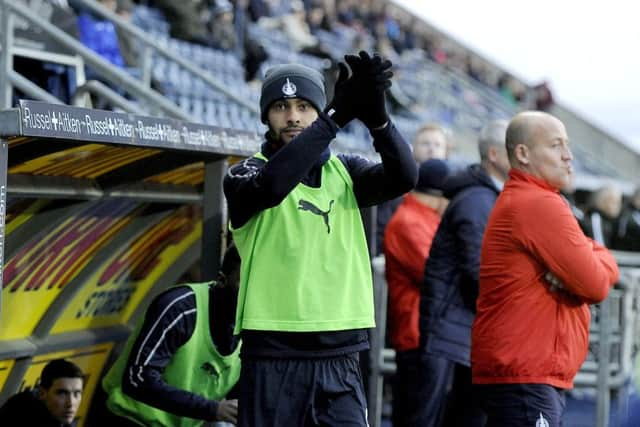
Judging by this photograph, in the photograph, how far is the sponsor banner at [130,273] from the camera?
543 cm

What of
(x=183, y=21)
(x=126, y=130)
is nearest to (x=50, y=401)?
(x=126, y=130)

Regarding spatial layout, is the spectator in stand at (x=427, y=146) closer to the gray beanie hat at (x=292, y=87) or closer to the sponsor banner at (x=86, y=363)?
the sponsor banner at (x=86, y=363)

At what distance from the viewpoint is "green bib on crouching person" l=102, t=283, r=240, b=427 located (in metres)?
4.71

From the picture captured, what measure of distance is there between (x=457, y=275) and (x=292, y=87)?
2052 mm

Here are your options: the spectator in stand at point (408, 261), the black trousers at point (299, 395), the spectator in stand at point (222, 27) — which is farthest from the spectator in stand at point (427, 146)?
the spectator in stand at point (222, 27)

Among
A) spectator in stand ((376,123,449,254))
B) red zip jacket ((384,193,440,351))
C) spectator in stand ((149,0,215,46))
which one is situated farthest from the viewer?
spectator in stand ((149,0,215,46))

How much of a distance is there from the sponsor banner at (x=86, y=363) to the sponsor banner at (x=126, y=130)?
1.30 metres

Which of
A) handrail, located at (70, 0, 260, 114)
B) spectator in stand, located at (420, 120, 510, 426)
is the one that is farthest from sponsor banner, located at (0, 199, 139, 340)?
handrail, located at (70, 0, 260, 114)

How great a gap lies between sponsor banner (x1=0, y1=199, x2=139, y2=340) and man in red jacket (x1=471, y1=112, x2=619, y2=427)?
176 centimetres

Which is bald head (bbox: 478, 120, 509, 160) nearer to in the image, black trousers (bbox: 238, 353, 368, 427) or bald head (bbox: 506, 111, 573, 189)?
bald head (bbox: 506, 111, 573, 189)

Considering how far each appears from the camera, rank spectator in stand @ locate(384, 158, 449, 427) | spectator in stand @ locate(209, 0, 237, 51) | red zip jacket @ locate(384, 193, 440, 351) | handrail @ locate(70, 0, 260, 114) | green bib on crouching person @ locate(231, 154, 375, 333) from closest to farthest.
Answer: green bib on crouching person @ locate(231, 154, 375, 333) → spectator in stand @ locate(384, 158, 449, 427) → red zip jacket @ locate(384, 193, 440, 351) → handrail @ locate(70, 0, 260, 114) → spectator in stand @ locate(209, 0, 237, 51)

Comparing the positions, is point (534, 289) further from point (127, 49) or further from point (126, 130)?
point (127, 49)

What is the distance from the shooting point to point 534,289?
4281mm

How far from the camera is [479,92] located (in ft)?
68.6
